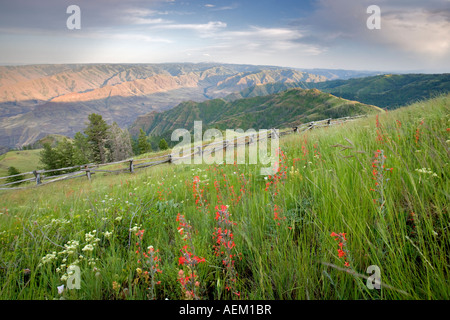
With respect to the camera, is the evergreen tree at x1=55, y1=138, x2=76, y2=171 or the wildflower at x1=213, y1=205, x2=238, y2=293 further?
the evergreen tree at x1=55, y1=138, x2=76, y2=171

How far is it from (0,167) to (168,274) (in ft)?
542

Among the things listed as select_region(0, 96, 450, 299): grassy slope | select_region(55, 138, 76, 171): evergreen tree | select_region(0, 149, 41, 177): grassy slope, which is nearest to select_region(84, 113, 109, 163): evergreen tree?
select_region(55, 138, 76, 171): evergreen tree

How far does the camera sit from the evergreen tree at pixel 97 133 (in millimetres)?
55125

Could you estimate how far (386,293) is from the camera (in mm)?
1304

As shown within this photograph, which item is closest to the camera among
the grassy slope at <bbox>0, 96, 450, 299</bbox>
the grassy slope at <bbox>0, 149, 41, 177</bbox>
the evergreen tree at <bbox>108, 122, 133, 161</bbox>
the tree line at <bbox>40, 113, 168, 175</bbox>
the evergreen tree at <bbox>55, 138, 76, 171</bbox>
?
the grassy slope at <bbox>0, 96, 450, 299</bbox>

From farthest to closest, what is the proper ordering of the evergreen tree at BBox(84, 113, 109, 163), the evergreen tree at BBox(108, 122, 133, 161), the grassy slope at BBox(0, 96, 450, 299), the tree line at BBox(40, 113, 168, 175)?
the evergreen tree at BBox(108, 122, 133, 161) → the evergreen tree at BBox(84, 113, 109, 163) → the tree line at BBox(40, 113, 168, 175) → the grassy slope at BBox(0, 96, 450, 299)

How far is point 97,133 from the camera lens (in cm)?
5666

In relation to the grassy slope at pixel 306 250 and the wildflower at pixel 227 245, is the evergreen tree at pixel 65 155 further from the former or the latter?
the wildflower at pixel 227 245

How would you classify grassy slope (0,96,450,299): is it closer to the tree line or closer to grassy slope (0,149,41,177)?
the tree line

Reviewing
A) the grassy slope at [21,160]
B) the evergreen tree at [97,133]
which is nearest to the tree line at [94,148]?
the evergreen tree at [97,133]

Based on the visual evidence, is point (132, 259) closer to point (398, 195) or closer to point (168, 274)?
point (168, 274)

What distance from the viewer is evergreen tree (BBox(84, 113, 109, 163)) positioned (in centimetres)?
5512

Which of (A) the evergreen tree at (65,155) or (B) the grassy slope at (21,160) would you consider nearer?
(A) the evergreen tree at (65,155)
